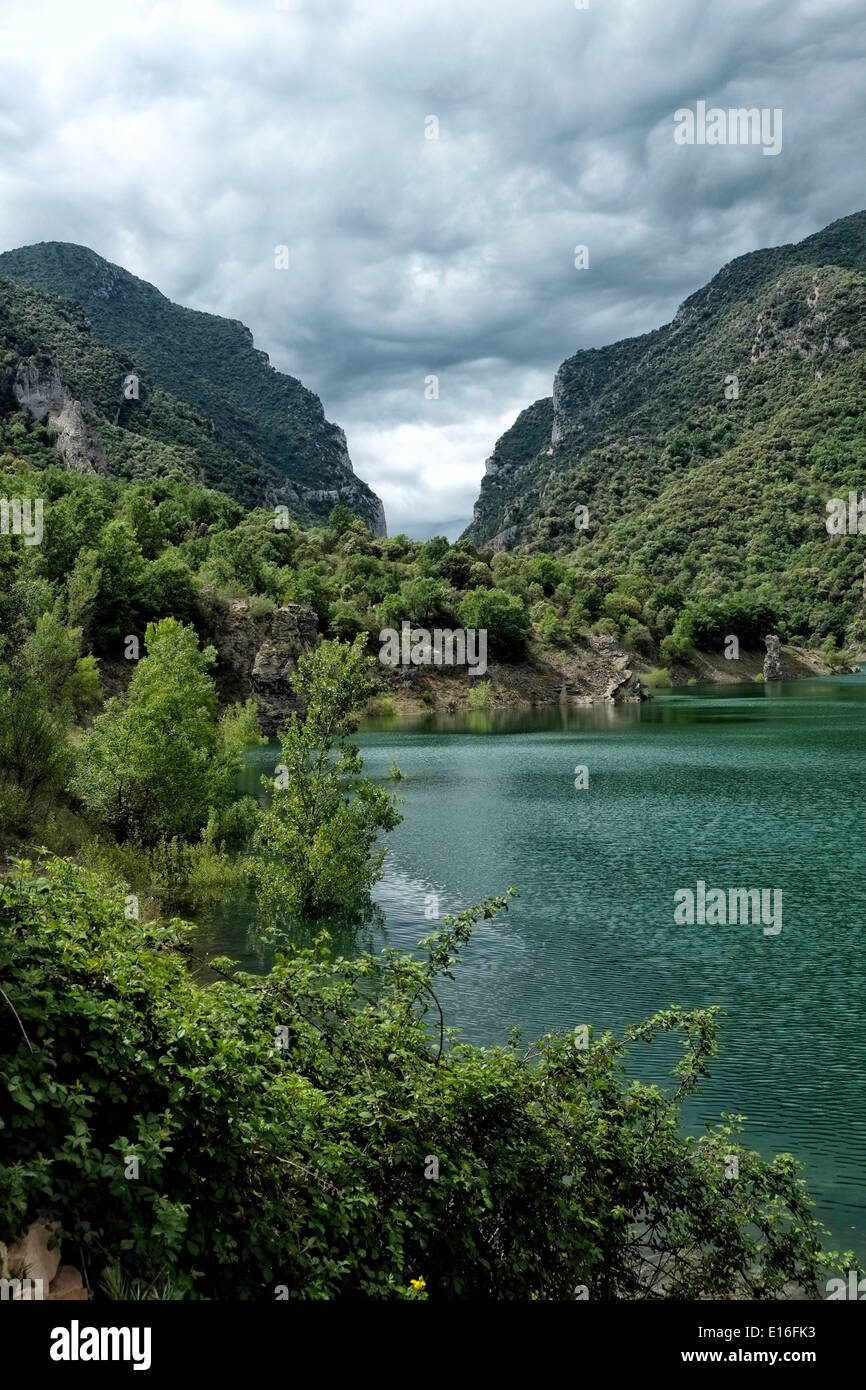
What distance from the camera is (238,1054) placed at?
7816 mm

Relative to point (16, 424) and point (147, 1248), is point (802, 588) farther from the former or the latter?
point (147, 1248)

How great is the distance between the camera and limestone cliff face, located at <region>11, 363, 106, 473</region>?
121 meters

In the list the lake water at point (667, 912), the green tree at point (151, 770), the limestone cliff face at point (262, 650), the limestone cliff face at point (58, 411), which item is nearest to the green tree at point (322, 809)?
the lake water at point (667, 912)

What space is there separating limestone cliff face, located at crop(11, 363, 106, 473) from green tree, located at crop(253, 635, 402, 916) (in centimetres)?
10699

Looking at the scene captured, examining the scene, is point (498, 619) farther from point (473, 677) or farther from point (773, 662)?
point (773, 662)

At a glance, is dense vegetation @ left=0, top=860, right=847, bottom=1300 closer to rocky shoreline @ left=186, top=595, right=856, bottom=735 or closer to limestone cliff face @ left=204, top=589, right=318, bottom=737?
rocky shoreline @ left=186, top=595, right=856, bottom=735

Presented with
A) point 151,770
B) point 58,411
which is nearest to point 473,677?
point 58,411

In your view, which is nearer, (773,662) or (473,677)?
(473,677)

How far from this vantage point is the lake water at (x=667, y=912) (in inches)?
583

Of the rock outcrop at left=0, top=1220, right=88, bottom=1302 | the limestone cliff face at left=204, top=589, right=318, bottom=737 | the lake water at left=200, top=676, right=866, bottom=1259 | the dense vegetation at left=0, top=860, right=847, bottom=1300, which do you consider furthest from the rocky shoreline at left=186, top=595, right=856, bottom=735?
the rock outcrop at left=0, top=1220, right=88, bottom=1302

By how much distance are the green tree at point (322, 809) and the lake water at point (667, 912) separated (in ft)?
5.09

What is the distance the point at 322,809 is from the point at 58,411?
4653 inches

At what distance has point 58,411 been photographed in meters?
125
